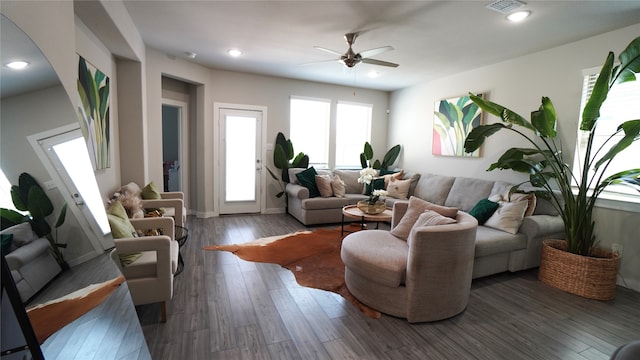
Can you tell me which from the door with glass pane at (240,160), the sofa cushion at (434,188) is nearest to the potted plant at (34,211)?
the door with glass pane at (240,160)

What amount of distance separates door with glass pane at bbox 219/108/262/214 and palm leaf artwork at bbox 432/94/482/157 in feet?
10.4

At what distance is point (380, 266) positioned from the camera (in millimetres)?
2258

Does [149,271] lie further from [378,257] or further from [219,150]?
[219,150]

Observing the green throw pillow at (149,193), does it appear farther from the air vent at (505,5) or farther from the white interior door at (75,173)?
the air vent at (505,5)

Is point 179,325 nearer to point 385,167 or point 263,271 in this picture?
point 263,271

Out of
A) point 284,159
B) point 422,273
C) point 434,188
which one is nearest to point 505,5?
point 422,273

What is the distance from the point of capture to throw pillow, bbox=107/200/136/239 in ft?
6.57

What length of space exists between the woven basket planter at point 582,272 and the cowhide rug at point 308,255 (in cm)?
198

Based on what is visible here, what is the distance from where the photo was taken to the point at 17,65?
944mm

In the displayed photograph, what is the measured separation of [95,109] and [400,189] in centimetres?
429

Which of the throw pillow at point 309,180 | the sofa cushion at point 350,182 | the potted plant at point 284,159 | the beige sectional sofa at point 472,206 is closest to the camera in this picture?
the beige sectional sofa at point 472,206

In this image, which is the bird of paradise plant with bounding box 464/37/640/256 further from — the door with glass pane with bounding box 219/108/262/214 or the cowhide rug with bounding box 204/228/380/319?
the door with glass pane with bounding box 219/108/262/214

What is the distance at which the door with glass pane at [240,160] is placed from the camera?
5.27 meters


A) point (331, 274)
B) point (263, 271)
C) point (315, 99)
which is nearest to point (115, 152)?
point (263, 271)
